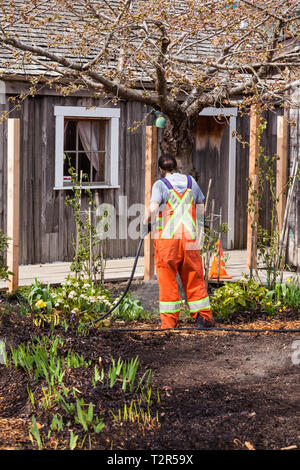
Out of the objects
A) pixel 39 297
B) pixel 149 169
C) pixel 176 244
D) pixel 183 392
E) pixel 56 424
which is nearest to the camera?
pixel 56 424

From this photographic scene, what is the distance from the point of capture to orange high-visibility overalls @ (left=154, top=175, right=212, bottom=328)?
7711 millimetres

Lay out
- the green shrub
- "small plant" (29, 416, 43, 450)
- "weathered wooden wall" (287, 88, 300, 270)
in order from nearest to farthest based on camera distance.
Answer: "small plant" (29, 416, 43, 450), the green shrub, "weathered wooden wall" (287, 88, 300, 270)

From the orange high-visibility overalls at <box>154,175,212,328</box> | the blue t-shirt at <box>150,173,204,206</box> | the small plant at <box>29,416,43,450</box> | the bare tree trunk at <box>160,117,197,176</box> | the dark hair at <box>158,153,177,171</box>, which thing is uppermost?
the bare tree trunk at <box>160,117,197,176</box>

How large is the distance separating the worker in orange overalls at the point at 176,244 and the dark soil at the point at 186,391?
0.94 feet

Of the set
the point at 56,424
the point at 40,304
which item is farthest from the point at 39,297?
the point at 56,424

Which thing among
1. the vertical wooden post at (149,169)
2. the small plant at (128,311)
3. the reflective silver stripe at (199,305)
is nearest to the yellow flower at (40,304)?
the small plant at (128,311)

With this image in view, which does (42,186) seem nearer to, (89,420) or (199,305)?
(199,305)

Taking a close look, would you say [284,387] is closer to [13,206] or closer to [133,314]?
[133,314]

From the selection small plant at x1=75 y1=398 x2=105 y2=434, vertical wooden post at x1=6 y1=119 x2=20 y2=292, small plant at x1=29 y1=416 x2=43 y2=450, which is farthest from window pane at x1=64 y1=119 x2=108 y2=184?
small plant at x1=29 y1=416 x2=43 y2=450

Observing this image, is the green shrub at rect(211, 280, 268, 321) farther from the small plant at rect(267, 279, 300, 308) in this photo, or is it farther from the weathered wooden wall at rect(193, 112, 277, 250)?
the weathered wooden wall at rect(193, 112, 277, 250)

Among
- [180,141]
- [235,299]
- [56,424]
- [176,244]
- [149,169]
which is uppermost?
[180,141]

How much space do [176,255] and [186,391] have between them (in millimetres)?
2473

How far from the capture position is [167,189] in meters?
7.72

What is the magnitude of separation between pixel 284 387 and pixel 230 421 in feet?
3.00
